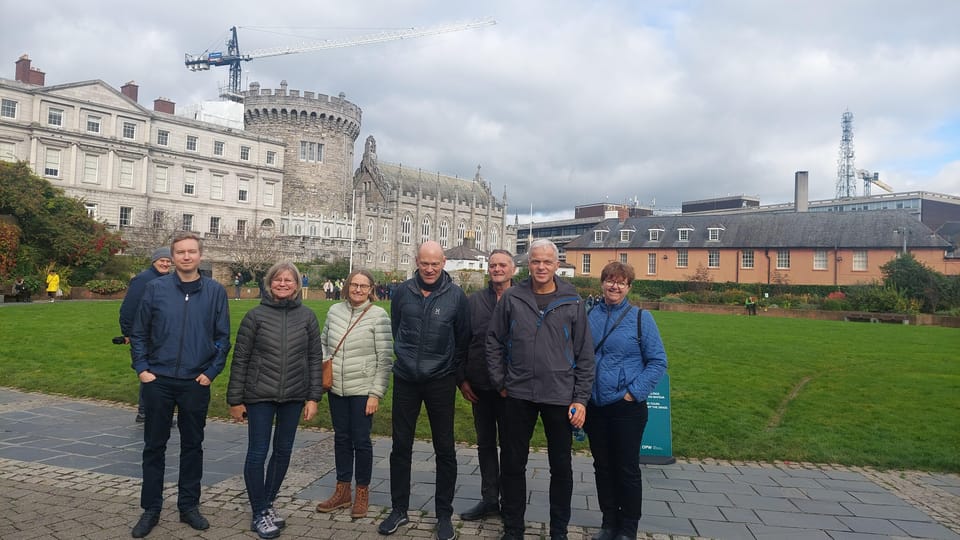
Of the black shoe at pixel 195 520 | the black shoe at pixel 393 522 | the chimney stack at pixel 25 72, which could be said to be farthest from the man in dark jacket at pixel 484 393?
the chimney stack at pixel 25 72

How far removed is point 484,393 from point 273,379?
5.76 feet

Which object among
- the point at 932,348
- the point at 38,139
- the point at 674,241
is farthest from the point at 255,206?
the point at 932,348

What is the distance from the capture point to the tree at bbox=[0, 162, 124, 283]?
93.5ft

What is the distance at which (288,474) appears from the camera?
6230 mm

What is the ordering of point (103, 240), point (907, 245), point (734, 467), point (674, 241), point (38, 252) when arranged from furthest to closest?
point (674, 241) → point (907, 245) → point (103, 240) → point (38, 252) → point (734, 467)

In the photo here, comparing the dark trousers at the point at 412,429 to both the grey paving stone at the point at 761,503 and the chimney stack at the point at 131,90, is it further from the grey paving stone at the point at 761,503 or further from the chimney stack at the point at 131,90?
the chimney stack at the point at 131,90

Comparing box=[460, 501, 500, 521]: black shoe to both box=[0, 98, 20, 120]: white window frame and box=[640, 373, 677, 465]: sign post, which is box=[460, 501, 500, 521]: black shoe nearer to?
box=[640, 373, 677, 465]: sign post

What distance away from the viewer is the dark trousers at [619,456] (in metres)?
4.78

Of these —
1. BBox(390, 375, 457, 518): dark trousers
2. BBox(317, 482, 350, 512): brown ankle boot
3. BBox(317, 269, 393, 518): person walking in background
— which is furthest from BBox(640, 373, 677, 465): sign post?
BBox(317, 482, 350, 512): brown ankle boot

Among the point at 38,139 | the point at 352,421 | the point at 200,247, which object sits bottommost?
the point at 352,421

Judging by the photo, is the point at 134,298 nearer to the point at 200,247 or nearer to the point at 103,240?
the point at 200,247

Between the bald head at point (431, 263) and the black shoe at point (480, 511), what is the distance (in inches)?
77.8

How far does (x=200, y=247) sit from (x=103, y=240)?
31272 mm

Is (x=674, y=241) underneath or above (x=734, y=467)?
above
